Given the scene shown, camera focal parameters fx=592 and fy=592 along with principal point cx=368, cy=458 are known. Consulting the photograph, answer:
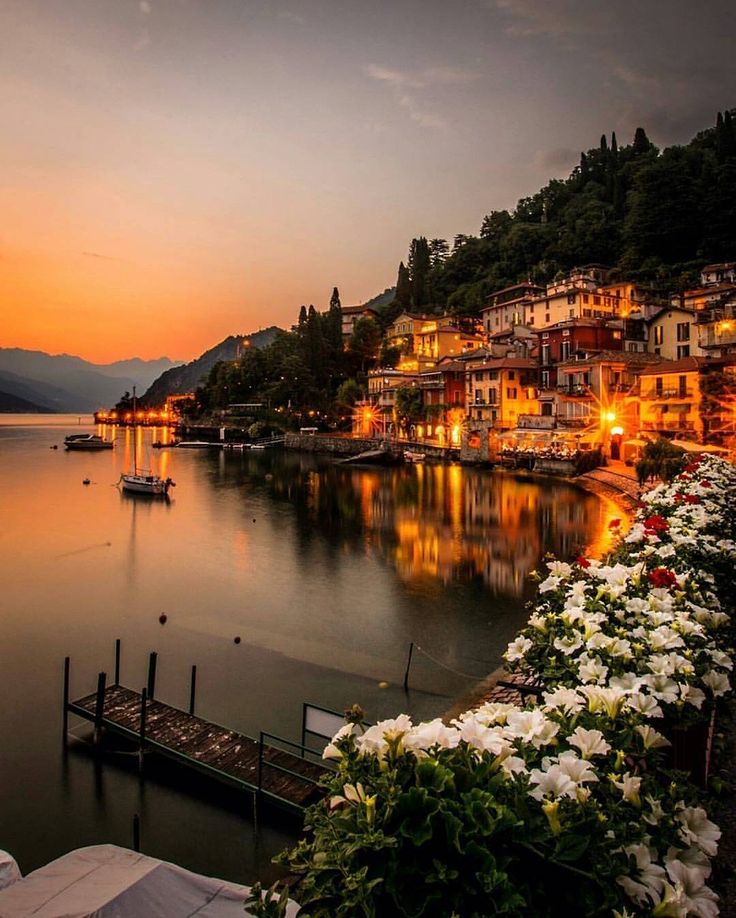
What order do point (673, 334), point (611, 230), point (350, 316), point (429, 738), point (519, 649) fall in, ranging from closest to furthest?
1. point (429, 738)
2. point (519, 649)
3. point (673, 334)
4. point (611, 230)
5. point (350, 316)

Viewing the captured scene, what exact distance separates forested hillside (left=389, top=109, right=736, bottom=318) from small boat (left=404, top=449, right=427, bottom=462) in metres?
35.9

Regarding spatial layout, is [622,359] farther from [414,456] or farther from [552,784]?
[552,784]

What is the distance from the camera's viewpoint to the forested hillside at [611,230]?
3081 inches

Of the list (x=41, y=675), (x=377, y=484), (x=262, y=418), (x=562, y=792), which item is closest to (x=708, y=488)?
(x=562, y=792)

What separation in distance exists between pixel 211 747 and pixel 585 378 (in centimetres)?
5321

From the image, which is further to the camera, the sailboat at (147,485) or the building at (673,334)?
the building at (673,334)

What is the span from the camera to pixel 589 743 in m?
2.97

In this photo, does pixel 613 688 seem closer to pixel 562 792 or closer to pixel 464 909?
pixel 562 792

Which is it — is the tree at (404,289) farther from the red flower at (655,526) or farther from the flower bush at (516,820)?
the flower bush at (516,820)

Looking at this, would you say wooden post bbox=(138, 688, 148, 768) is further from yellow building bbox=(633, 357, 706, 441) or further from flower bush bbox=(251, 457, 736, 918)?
yellow building bbox=(633, 357, 706, 441)

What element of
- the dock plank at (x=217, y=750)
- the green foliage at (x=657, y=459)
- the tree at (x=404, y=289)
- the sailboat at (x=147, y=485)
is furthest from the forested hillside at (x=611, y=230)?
the dock plank at (x=217, y=750)

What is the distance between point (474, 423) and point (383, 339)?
135 ft

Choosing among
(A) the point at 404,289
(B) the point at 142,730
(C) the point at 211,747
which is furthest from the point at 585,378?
(A) the point at 404,289

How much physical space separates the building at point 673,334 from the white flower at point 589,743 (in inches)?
2490
